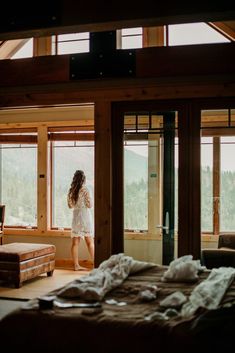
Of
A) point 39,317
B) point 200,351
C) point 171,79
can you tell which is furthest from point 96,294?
point 171,79

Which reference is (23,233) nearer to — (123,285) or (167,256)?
(167,256)

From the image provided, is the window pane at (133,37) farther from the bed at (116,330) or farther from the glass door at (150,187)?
the bed at (116,330)

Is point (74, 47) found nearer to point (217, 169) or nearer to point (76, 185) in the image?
point (76, 185)

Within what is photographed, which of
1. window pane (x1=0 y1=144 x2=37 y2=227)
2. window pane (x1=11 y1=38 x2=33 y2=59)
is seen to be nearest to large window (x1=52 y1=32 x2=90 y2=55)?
window pane (x1=11 y1=38 x2=33 y2=59)

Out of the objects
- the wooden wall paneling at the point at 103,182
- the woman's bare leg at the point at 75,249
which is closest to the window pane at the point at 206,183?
the wooden wall paneling at the point at 103,182

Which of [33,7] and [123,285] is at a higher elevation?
[33,7]

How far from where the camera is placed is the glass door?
15.4 feet

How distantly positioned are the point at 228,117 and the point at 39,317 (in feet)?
9.71

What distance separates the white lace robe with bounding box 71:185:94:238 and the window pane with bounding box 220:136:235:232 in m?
2.57

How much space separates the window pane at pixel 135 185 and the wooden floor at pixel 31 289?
141 centimetres

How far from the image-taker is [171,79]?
176 inches

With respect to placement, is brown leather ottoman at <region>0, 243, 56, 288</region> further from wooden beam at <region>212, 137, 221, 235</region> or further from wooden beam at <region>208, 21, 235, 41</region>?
wooden beam at <region>208, 21, 235, 41</region>

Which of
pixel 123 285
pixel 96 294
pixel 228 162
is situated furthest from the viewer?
pixel 228 162

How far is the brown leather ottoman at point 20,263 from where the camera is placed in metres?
5.66
